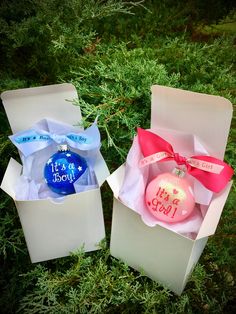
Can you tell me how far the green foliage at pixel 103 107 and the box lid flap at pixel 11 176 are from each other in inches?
2.2

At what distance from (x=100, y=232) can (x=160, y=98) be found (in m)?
0.33

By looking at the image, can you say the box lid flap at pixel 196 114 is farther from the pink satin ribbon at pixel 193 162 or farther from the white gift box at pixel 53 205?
the white gift box at pixel 53 205

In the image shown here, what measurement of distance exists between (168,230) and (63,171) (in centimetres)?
26

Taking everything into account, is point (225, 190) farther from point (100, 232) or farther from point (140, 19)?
point (140, 19)

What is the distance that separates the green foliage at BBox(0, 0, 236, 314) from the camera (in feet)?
2.69

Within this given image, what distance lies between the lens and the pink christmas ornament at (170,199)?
766 mm

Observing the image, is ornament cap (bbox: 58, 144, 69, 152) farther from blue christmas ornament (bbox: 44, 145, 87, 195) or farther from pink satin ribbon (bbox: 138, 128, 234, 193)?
pink satin ribbon (bbox: 138, 128, 234, 193)

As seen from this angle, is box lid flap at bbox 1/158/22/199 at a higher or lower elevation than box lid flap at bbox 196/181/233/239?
lower

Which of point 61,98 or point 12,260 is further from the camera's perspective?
point 12,260

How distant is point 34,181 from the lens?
2.89 feet

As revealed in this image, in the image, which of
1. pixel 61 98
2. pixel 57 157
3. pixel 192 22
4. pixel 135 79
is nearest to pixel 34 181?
pixel 57 157

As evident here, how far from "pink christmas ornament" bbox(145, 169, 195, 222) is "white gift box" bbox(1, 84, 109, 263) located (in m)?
0.11

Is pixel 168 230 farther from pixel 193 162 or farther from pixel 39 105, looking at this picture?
pixel 39 105

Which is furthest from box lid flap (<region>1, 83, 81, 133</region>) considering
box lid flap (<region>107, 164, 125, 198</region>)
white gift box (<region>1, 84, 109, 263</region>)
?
box lid flap (<region>107, 164, 125, 198</region>)
